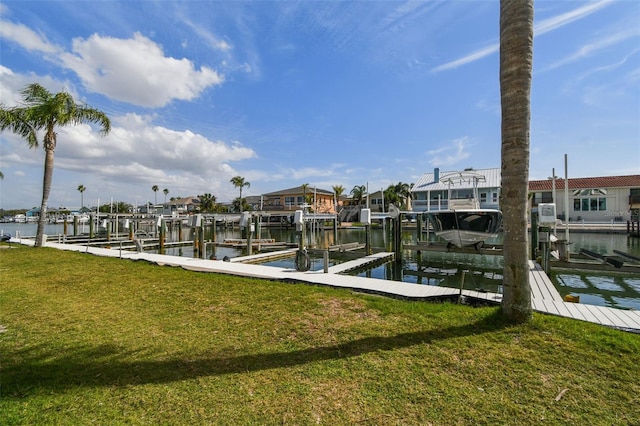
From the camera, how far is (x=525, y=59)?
5059 millimetres

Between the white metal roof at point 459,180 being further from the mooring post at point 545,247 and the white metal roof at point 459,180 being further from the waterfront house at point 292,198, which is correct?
the waterfront house at point 292,198

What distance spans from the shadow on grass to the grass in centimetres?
2

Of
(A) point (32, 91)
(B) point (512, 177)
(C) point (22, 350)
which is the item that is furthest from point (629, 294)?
(A) point (32, 91)

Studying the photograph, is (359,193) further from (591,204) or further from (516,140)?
(516,140)

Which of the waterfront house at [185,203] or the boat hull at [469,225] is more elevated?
the waterfront house at [185,203]

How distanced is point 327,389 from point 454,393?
1.39 meters

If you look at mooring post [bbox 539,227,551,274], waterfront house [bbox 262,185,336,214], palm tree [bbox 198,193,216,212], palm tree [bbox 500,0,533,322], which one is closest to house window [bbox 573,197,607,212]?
waterfront house [bbox 262,185,336,214]

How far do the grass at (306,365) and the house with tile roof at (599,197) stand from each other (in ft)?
146

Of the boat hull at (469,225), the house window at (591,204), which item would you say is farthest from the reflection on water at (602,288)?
the house window at (591,204)

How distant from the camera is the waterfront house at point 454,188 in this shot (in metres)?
16.4

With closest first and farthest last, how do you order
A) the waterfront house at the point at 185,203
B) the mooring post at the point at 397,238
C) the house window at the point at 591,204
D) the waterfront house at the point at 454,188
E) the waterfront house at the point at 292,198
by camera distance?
the waterfront house at the point at 454,188, the mooring post at the point at 397,238, the house window at the point at 591,204, the waterfront house at the point at 292,198, the waterfront house at the point at 185,203

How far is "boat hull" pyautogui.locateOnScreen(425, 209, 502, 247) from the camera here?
13.3 m

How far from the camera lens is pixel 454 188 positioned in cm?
1627

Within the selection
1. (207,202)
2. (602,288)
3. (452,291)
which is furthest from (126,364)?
(207,202)
